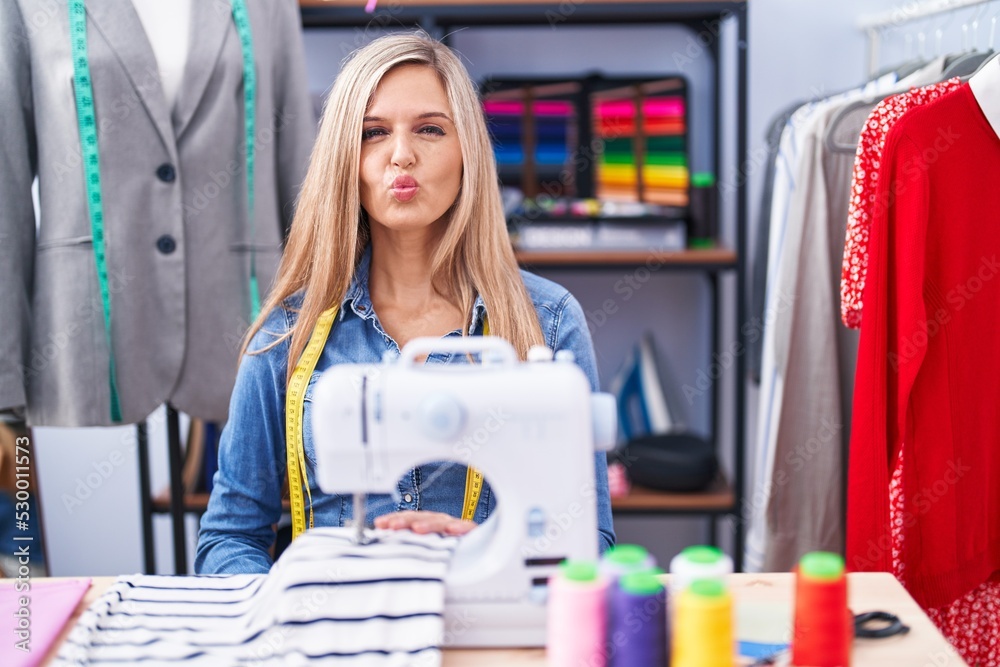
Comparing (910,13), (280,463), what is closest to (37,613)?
(280,463)

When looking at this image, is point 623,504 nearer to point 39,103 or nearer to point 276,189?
point 276,189

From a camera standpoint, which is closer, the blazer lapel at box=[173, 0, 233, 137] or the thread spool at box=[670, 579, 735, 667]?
the thread spool at box=[670, 579, 735, 667]

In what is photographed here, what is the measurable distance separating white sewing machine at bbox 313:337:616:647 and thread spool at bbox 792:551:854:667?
0.23 metres

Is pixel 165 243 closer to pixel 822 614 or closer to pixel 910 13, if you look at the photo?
pixel 822 614

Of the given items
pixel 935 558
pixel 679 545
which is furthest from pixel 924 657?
pixel 679 545

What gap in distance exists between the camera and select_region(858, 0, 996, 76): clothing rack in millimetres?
1971

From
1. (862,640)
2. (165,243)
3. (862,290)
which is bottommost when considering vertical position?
(862,640)

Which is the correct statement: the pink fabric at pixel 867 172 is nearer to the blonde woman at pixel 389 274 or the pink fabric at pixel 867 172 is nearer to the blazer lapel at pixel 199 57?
the blonde woman at pixel 389 274

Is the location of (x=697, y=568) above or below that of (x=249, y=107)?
below

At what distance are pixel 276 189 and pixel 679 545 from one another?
1.64 meters

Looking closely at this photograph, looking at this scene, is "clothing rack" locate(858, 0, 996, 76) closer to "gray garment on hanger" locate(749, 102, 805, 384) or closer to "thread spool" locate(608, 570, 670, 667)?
"gray garment on hanger" locate(749, 102, 805, 384)

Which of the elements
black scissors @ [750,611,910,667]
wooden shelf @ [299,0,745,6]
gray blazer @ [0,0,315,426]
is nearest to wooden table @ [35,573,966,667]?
black scissors @ [750,611,910,667]

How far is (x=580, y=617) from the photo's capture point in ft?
2.84

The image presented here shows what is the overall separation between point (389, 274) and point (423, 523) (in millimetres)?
535
